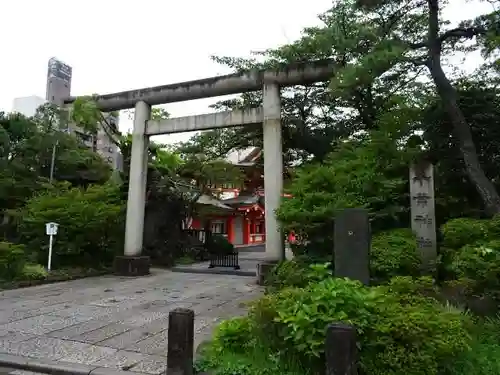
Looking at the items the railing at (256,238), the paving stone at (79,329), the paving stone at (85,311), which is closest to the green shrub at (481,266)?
the paving stone at (79,329)

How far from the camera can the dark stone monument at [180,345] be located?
13.0ft

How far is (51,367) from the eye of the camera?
4.44m

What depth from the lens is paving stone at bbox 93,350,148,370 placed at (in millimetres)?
4531

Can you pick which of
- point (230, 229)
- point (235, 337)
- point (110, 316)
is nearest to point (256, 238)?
point (230, 229)

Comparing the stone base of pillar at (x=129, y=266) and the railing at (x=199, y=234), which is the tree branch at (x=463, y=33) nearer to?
the stone base of pillar at (x=129, y=266)

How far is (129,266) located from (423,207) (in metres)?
9.65

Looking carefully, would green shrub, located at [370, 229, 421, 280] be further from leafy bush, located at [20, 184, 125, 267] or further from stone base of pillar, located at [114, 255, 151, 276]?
leafy bush, located at [20, 184, 125, 267]

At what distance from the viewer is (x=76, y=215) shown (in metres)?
12.6

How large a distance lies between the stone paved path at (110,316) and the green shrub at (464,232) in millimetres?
4097

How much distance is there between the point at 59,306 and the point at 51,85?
27.9 m

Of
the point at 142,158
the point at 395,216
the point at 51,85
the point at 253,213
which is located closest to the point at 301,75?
the point at 395,216

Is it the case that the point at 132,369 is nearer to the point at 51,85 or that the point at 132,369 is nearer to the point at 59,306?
the point at 59,306

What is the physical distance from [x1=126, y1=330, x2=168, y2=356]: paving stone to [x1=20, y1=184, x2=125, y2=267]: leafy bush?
7989mm

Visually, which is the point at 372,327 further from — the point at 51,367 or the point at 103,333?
the point at 103,333
